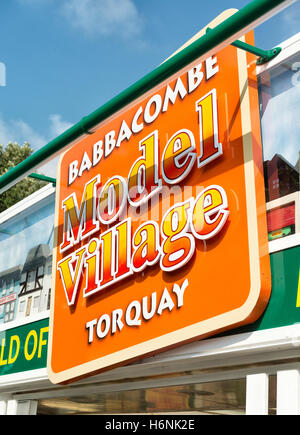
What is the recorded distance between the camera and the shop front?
4438mm

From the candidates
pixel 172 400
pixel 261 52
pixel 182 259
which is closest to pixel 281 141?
pixel 261 52

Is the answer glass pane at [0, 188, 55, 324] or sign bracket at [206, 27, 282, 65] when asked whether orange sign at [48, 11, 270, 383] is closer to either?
Result: sign bracket at [206, 27, 282, 65]

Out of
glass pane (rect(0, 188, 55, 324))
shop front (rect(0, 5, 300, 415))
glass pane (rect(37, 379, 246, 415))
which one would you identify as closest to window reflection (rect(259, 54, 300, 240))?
shop front (rect(0, 5, 300, 415))

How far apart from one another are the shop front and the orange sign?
1cm

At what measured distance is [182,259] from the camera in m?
5.00

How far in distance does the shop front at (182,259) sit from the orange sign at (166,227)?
13 mm

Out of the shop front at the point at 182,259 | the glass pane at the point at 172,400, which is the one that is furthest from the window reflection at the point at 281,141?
the glass pane at the point at 172,400

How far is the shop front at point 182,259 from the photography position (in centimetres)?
444

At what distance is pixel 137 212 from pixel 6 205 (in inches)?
590

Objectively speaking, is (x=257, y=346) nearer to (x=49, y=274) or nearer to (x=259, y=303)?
(x=259, y=303)

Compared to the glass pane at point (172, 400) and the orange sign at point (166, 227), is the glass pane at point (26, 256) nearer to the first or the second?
the orange sign at point (166, 227)

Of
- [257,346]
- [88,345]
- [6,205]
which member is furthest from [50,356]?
[6,205]

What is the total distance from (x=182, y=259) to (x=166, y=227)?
38cm
